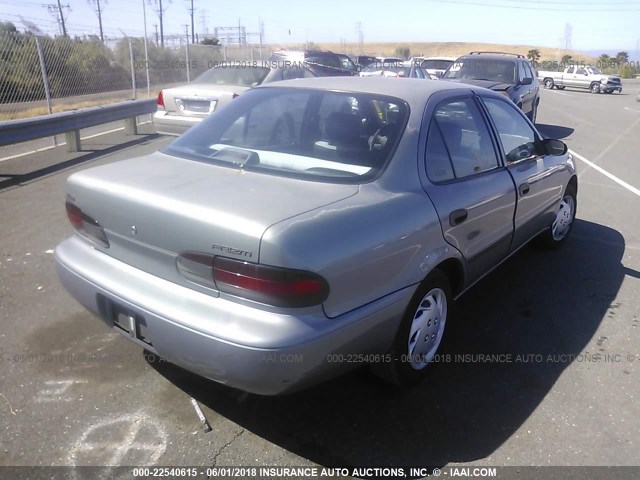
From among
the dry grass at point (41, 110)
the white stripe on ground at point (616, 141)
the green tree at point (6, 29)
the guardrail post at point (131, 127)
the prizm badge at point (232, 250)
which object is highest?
the green tree at point (6, 29)

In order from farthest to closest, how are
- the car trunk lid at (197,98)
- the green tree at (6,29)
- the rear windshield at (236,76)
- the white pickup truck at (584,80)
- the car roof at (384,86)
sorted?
the white pickup truck at (584,80) < the green tree at (6,29) < the rear windshield at (236,76) < the car trunk lid at (197,98) < the car roof at (384,86)

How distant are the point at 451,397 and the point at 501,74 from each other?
10831mm

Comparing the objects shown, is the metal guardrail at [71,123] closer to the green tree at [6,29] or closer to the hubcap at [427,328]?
the green tree at [6,29]

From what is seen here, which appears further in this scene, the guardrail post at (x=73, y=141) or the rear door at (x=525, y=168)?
the guardrail post at (x=73, y=141)

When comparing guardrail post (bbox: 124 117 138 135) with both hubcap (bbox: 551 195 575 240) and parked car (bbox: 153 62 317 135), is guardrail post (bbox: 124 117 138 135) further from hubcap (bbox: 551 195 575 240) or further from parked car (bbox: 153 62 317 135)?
hubcap (bbox: 551 195 575 240)

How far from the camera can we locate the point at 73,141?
941 centimetres

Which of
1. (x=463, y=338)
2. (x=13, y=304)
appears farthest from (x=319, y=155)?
(x=13, y=304)

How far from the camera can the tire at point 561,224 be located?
5.21 m

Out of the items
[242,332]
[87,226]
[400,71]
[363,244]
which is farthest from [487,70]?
[242,332]

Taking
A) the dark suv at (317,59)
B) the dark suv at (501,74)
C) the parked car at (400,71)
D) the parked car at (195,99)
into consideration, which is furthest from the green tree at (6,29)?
the parked car at (400,71)

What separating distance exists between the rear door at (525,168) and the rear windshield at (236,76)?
6.20 metres

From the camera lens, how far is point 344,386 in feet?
10.5

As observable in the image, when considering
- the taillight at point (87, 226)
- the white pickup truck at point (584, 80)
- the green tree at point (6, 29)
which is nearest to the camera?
the taillight at point (87, 226)

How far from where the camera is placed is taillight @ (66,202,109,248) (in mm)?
2896
